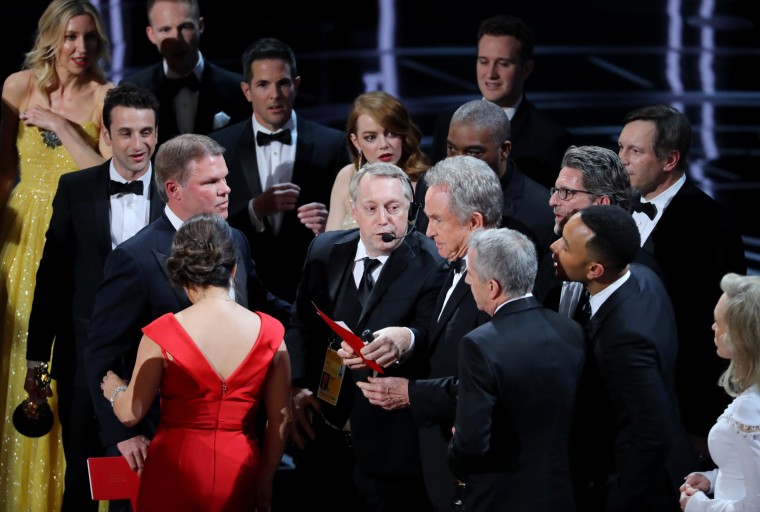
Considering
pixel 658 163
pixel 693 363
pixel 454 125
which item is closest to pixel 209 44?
pixel 454 125

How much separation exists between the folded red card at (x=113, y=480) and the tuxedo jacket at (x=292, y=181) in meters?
1.71

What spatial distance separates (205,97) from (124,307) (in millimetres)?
2049

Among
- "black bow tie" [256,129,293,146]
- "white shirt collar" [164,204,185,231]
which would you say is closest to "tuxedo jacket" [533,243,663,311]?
"white shirt collar" [164,204,185,231]

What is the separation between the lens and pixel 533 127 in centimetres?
511

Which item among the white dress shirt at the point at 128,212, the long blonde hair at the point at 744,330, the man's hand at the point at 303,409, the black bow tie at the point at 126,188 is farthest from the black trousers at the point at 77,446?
the long blonde hair at the point at 744,330

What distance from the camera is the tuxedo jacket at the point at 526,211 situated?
4242 mm

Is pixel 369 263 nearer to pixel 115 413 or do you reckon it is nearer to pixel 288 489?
pixel 115 413

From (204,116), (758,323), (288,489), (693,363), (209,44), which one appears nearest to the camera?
→ (758,323)

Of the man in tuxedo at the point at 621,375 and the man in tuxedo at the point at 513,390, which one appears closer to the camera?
the man in tuxedo at the point at 513,390

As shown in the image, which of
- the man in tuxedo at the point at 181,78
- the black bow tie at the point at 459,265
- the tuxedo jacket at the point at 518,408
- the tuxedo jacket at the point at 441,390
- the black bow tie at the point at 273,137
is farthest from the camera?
the man in tuxedo at the point at 181,78

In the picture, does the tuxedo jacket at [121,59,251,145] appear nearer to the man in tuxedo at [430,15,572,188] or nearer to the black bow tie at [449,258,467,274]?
the man in tuxedo at [430,15,572,188]

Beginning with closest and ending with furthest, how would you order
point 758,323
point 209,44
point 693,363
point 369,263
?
point 758,323 < point 369,263 < point 693,363 < point 209,44

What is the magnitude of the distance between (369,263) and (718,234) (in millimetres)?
1454

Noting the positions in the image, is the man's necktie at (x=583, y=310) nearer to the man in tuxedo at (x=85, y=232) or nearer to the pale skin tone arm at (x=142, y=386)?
the pale skin tone arm at (x=142, y=386)
